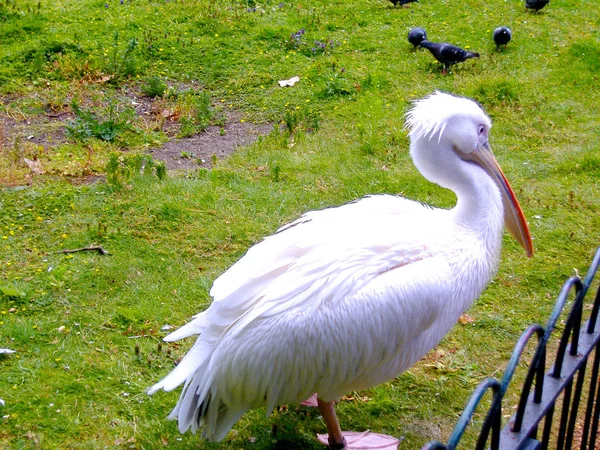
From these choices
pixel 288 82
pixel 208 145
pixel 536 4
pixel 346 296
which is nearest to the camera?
pixel 346 296

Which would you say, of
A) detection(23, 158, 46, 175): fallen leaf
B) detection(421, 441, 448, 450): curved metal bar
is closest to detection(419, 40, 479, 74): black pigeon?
detection(23, 158, 46, 175): fallen leaf

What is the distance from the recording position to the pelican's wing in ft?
8.68

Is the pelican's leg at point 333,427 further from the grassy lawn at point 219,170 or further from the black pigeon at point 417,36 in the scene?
the black pigeon at point 417,36

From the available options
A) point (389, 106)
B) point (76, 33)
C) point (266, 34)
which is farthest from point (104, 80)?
point (389, 106)

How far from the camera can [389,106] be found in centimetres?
609

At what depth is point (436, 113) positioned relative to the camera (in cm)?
300

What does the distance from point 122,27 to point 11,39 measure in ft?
3.71

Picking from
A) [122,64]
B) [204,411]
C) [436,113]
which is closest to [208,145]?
[122,64]

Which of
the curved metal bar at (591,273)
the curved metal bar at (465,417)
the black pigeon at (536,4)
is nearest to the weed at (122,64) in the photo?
the black pigeon at (536,4)

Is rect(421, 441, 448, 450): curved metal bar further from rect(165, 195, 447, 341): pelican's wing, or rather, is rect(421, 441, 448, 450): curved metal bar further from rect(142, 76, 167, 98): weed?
rect(142, 76, 167, 98): weed

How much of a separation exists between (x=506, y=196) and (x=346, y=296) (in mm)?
986

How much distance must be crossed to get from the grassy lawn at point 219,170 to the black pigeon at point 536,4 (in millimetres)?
186

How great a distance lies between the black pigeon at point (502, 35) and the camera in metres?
6.94

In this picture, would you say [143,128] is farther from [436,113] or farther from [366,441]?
[366,441]
